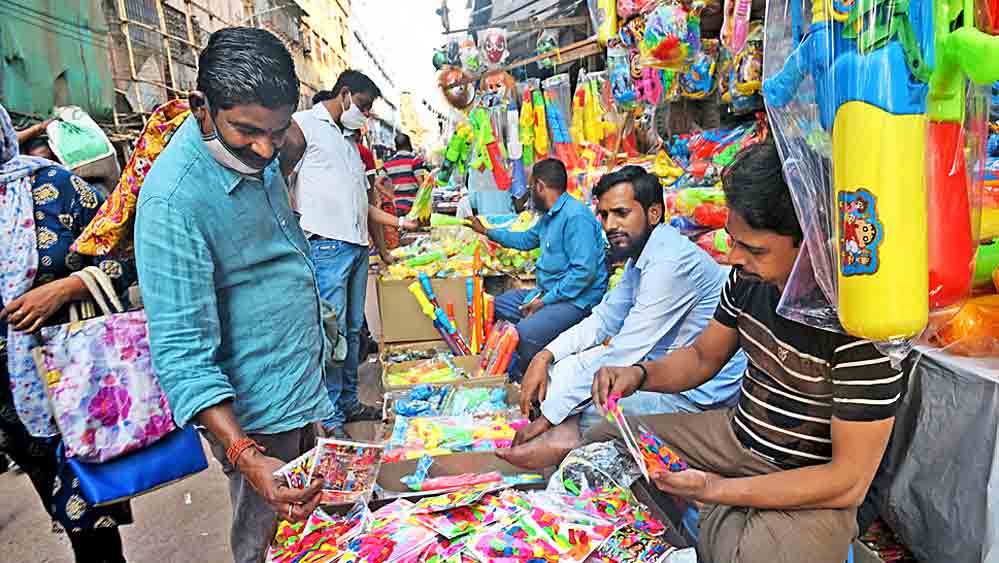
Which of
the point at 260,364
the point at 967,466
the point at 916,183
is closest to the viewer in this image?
the point at 916,183

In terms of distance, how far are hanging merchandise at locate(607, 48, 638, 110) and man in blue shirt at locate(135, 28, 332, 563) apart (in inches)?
103

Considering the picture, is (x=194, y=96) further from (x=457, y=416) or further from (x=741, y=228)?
(x=457, y=416)

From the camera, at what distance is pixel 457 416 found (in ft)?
8.68

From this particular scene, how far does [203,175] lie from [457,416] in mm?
1679

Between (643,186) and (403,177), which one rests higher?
(403,177)

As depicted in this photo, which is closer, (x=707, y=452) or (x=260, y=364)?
(x=260, y=364)

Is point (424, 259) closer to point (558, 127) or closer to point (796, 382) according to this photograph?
Result: point (558, 127)

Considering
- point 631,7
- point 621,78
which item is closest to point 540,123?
point 621,78

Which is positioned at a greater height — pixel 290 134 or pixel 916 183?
pixel 290 134

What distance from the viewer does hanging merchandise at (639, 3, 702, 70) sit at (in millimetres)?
2641

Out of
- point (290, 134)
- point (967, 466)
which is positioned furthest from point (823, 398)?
point (290, 134)

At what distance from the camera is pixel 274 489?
119cm

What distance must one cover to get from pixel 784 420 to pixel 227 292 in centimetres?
131

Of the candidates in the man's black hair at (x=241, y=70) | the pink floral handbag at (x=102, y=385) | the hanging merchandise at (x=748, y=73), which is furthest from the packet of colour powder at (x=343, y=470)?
the hanging merchandise at (x=748, y=73)
